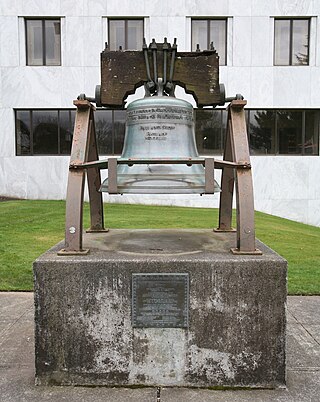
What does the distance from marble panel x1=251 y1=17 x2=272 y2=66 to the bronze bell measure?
44.0 ft

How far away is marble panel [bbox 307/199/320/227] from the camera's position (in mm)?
17031

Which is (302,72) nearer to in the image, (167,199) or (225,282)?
(167,199)

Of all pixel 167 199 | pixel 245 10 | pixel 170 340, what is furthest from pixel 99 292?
pixel 245 10

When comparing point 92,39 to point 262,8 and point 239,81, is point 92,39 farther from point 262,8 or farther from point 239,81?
point 262,8

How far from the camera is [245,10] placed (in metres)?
16.1

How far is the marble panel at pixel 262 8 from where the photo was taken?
52.9 feet

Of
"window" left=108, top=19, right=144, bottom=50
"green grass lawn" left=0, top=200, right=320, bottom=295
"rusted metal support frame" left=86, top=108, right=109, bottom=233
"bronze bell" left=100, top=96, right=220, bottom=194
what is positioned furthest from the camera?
"window" left=108, top=19, right=144, bottom=50

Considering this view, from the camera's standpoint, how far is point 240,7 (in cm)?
1611

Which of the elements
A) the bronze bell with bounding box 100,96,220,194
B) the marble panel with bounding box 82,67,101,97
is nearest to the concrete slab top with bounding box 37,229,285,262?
the bronze bell with bounding box 100,96,220,194

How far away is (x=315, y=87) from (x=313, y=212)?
4.71 m

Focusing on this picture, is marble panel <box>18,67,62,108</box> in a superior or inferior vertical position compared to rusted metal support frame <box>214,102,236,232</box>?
superior

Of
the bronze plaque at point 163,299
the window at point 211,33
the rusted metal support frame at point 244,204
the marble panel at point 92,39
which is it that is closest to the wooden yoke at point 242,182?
the rusted metal support frame at point 244,204

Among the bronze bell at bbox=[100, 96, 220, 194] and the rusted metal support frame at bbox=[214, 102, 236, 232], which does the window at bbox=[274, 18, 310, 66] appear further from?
the bronze bell at bbox=[100, 96, 220, 194]

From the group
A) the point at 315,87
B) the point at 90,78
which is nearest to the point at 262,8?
the point at 315,87
